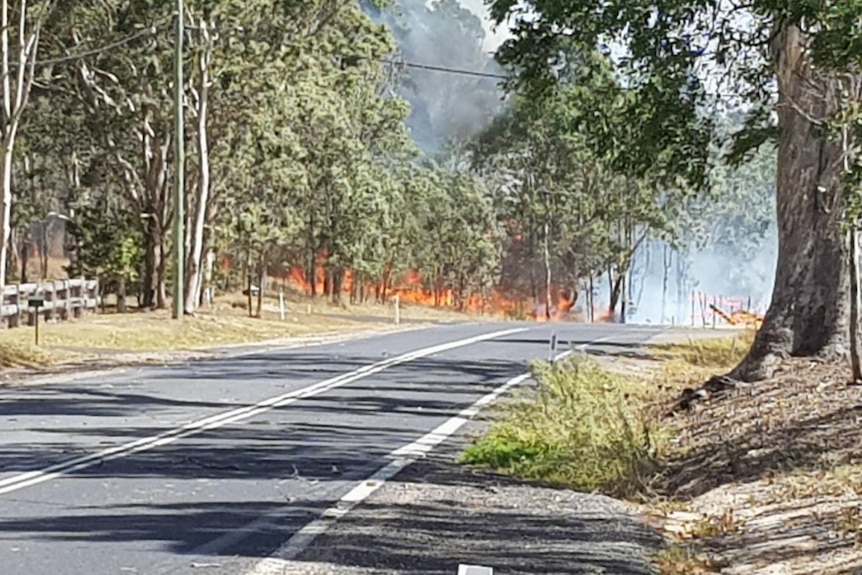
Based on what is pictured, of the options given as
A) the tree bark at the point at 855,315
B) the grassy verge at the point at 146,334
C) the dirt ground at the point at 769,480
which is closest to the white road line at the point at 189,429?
the dirt ground at the point at 769,480

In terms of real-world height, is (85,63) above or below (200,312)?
above

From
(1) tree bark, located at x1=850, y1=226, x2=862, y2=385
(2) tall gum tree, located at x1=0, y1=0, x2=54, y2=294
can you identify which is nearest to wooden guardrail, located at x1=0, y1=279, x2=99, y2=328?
(2) tall gum tree, located at x1=0, y1=0, x2=54, y2=294

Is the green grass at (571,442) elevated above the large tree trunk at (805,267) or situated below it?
below

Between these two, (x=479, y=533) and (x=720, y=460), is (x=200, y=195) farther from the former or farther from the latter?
(x=479, y=533)

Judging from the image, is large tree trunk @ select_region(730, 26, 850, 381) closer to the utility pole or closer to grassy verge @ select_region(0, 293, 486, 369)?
grassy verge @ select_region(0, 293, 486, 369)

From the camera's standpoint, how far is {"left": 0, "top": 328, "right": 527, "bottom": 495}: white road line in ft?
42.2

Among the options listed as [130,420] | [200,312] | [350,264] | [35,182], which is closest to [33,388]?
[130,420]

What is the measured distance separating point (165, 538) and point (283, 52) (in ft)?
105

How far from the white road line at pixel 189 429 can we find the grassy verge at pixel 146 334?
19.6ft

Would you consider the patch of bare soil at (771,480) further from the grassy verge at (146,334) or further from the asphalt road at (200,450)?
the grassy verge at (146,334)

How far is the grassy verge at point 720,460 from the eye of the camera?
33.5 ft

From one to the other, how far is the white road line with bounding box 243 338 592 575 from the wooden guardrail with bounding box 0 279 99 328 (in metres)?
14.7

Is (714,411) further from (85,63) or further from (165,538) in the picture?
(85,63)

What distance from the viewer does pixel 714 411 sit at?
57.1 ft
